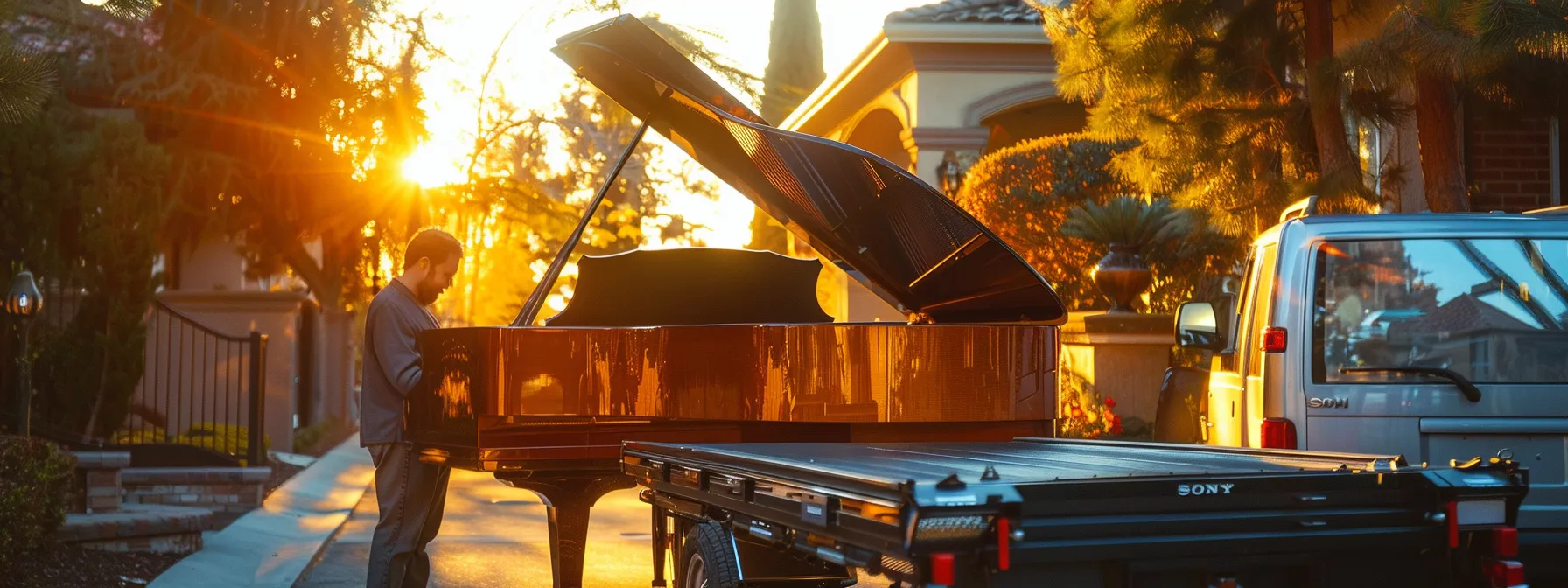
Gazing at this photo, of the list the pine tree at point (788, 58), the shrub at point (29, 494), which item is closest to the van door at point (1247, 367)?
the shrub at point (29, 494)

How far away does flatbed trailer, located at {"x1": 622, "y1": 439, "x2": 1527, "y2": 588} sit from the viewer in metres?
3.57

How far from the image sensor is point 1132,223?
13.7 m

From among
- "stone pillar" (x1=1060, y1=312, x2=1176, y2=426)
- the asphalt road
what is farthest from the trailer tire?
"stone pillar" (x1=1060, y1=312, x2=1176, y2=426)

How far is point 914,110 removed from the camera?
18.8m

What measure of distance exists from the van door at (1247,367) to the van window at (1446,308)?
27 cm

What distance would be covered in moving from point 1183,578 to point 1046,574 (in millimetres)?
391

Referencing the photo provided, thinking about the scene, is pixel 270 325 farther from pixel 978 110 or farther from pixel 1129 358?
pixel 1129 358

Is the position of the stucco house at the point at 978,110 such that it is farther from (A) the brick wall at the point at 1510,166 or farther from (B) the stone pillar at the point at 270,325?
(B) the stone pillar at the point at 270,325

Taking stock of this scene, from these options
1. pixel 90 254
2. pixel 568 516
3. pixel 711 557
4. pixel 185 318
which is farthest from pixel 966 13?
pixel 711 557

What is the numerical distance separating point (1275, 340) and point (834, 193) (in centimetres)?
227

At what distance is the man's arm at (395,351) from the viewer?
259 inches

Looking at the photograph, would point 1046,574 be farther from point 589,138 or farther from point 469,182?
point 589,138

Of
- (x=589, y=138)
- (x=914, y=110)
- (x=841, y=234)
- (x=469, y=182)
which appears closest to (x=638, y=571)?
(x=841, y=234)

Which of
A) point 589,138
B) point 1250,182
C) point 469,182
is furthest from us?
point 589,138
